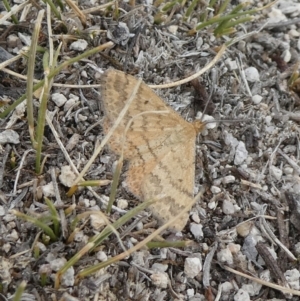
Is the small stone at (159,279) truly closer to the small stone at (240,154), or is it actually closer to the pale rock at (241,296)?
the pale rock at (241,296)

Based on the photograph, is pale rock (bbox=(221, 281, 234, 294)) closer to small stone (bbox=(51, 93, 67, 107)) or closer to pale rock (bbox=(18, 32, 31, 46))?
small stone (bbox=(51, 93, 67, 107))

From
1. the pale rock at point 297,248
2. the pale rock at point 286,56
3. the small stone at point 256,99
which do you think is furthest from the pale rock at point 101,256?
the pale rock at point 286,56

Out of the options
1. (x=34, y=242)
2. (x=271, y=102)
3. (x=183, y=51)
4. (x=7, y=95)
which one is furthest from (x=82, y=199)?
(x=271, y=102)

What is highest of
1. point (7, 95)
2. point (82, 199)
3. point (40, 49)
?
point (40, 49)

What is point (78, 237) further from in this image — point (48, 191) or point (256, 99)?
point (256, 99)

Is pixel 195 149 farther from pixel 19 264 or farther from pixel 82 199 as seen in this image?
pixel 19 264

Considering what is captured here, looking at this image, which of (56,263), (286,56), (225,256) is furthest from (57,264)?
(286,56)

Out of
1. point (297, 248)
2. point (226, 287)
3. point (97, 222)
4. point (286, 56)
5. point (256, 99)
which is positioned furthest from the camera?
point (286, 56)
